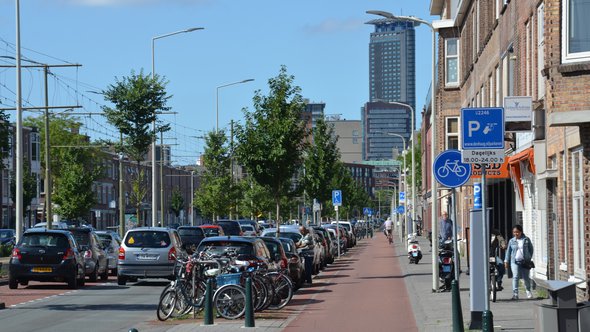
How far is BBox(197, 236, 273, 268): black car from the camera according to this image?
2484 centimetres

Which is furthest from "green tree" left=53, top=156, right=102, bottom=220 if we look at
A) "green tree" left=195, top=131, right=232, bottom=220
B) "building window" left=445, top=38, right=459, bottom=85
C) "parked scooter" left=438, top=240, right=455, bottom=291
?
"parked scooter" left=438, top=240, right=455, bottom=291

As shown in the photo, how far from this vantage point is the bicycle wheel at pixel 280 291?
22.8 metres

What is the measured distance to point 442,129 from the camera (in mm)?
54375

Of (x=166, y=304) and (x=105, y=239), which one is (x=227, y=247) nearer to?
(x=166, y=304)

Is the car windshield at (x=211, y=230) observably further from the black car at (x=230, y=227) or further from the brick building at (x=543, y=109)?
the brick building at (x=543, y=109)

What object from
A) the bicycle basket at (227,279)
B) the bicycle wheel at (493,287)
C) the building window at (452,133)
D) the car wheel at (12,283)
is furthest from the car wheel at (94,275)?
the building window at (452,133)

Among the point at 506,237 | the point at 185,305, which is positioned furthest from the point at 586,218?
the point at 506,237

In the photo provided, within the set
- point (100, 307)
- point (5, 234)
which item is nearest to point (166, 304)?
point (100, 307)

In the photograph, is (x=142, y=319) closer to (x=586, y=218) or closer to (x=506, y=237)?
(x=586, y=218)

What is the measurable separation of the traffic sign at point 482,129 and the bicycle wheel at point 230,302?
669 cm

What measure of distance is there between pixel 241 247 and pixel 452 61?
2973 cm

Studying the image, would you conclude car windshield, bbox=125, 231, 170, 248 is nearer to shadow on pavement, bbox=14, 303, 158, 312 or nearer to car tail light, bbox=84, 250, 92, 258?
car tail light, bbox=84, 250, 92, 258

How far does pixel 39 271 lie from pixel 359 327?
13.3 metres

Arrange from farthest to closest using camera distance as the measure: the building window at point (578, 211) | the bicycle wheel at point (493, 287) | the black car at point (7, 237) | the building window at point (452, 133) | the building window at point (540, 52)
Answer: the black car at point (7, 237)
the building window at point (452, 133)
the building window at point (540, 52)
the bicycle wheel at point (493, 287)
the building window at point (578, 211)
